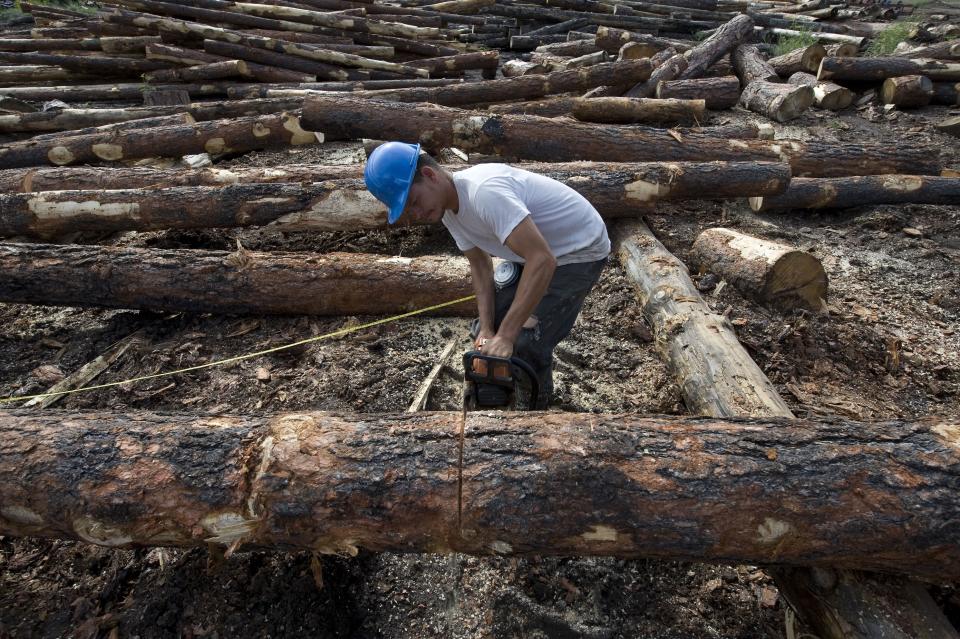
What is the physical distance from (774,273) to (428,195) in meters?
2.94

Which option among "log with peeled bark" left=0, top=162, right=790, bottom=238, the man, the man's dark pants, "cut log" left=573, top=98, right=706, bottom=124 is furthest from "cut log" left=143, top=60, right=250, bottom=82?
the man's dark pants

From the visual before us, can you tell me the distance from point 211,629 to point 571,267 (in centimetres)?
230

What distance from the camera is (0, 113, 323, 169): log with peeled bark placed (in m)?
6.09

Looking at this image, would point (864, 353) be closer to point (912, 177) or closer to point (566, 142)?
point (912, 177)

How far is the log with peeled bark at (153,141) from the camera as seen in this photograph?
609 centimetres

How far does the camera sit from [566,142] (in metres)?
5.50

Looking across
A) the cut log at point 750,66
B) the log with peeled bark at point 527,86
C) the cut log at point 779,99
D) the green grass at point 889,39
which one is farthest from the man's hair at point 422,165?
the green grass at point 889,39

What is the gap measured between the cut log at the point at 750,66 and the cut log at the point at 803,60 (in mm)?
163

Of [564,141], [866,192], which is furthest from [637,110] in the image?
[866,192]

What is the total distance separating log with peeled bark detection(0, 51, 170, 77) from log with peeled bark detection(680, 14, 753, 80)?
885 cm

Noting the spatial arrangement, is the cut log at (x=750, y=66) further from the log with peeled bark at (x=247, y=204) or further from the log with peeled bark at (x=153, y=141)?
the log with peeled bark at (x=153, y=141)

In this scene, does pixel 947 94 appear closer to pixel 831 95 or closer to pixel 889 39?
pixel 831 95

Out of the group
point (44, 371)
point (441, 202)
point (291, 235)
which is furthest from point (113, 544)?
point (291, 235)

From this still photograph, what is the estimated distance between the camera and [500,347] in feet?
8.09
